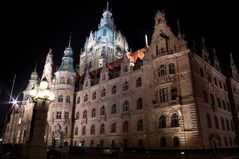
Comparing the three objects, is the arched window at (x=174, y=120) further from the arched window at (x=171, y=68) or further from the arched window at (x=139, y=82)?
the arched window at (x=139, y=82)

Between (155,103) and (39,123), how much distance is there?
2490cm

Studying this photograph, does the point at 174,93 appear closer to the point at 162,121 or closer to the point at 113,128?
the point at 162,121

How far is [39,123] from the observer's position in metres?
11.9

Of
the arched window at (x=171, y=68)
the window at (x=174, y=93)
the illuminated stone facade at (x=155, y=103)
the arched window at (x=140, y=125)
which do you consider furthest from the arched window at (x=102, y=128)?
Answer: the arched window at (x=171, y=68)

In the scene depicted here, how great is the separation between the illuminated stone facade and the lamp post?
22.6 meters

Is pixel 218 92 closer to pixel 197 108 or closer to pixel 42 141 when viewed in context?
pixel 197 108

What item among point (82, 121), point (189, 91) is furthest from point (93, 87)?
point (189, 91)

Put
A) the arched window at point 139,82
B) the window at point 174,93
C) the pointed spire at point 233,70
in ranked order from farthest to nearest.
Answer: the pointed spire at point 233,70 → the arched window at point 139,82 → the window at point 174,93

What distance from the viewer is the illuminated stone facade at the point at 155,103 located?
3112 cm

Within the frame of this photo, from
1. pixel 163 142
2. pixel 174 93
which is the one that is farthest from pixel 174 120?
pixel 174 93

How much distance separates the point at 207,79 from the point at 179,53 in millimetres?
8143

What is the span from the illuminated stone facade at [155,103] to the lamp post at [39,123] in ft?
74.2

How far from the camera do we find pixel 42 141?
11.5m

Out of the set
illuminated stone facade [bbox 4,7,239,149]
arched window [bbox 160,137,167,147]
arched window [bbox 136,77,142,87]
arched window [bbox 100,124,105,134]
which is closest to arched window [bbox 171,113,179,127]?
illuminated stone facade [bbox 4,7,239,149]
